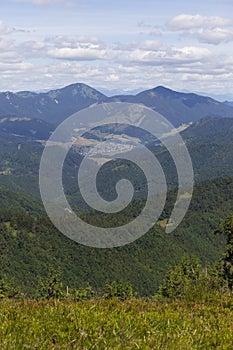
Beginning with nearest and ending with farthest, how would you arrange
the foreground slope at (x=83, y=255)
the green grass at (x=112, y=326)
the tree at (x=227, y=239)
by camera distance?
the green grass at (x=112, y=326)
the tree at (x=227, y=239)
the foreground slope at (x=83, y=255)

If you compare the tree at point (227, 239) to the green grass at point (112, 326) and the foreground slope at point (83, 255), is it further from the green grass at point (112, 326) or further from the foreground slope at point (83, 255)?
the foreground slope at point (83, 255)

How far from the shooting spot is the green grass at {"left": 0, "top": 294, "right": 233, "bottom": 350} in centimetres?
532

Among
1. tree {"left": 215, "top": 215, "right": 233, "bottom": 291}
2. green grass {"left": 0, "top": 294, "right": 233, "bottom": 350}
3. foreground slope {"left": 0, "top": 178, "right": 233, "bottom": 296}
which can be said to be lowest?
foreground slope {"left": 0, "top": 178, "right": 233, "bottom": 296}

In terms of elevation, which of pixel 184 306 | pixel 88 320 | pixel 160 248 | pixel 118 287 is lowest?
pixel 160 248

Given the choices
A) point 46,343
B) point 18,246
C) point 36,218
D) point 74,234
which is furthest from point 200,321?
point 36,218

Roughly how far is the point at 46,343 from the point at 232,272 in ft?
97.4

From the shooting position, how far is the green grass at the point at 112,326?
5.32 m

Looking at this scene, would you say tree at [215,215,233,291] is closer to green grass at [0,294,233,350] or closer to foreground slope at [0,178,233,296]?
green grass at [0,294,233,350]

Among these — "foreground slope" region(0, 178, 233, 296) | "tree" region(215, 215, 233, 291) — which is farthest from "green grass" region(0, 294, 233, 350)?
"foreground slope" region(0, 178, 233, 296)

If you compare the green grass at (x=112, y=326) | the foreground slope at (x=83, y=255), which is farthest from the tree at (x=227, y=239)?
the foreground slope at (x=83, y=255)

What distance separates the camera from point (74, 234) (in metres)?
154

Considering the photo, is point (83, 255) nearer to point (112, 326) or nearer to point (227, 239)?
point (227, 239)

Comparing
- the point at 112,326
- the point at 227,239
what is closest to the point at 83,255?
the point at 227,239

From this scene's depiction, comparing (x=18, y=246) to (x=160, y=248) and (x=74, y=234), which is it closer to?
(x=74, y=234)
